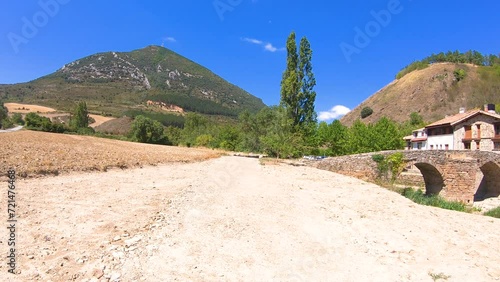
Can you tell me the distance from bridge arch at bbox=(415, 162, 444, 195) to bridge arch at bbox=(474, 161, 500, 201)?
5.14m

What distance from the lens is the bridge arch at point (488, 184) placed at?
93.5ft

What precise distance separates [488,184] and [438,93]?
91.0 meters

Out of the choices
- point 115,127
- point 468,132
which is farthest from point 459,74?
point 115,127

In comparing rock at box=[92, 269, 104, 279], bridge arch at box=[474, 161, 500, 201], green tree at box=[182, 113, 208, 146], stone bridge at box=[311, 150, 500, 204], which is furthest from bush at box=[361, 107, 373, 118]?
rock at box=[92, 269, 104, 279]

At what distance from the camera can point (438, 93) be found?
353 ft

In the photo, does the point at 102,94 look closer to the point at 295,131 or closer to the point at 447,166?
the point at 295,131

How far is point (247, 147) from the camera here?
73.2 metres

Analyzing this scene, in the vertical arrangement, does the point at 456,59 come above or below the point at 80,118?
above

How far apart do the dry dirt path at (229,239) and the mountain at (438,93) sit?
101239 millimetres

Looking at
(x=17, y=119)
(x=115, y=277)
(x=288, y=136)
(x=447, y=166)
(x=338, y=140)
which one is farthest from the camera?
(x=17, y=119)

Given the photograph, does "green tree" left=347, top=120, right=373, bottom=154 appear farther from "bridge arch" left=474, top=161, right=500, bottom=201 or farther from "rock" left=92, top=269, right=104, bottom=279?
"rock" left=92, top=269, right=104, bottom=279

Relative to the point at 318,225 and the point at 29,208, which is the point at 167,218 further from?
the point at 318,225

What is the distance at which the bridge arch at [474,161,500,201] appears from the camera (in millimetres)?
28506

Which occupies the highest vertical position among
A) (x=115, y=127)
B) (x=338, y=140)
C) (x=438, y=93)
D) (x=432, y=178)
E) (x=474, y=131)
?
(x=438, y=93)
